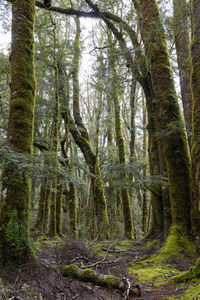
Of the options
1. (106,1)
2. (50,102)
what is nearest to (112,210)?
(50,102)

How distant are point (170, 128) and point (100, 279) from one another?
13.1ft

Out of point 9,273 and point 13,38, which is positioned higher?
point 13,38

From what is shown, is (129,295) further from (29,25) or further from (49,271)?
(29,25)

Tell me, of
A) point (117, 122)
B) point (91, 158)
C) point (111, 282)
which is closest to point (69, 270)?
point (111, 282)

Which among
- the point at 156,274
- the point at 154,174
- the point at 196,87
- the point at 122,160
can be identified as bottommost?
the point at 156,274

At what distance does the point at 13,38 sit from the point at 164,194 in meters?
6.29

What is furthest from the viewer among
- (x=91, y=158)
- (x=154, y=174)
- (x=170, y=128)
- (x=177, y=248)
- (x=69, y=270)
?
(x=91, y=158)

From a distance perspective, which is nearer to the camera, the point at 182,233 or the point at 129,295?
the point at 129,295

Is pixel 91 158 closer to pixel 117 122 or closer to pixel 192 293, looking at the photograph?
pixel 117 122

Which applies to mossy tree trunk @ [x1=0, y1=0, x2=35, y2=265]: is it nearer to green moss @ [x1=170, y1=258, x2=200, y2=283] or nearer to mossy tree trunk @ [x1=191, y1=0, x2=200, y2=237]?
green moss @ [x1=170, y1=258, x2=200, y2=283]

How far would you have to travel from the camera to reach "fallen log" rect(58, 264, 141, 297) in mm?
3424

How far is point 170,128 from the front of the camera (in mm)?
6008

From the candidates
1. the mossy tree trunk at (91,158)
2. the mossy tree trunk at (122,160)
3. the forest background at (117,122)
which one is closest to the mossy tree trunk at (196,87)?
the forest background at (117,122)

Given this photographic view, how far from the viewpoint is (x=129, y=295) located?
133 inches
